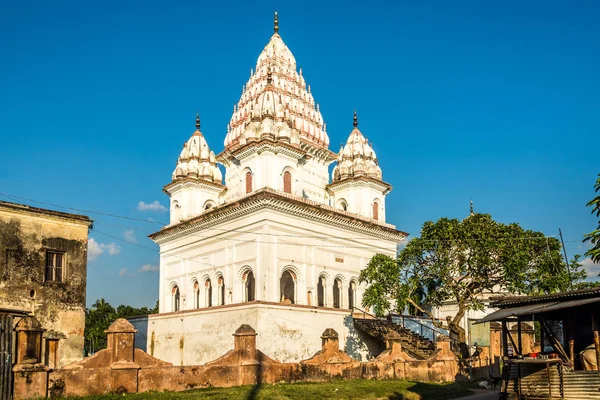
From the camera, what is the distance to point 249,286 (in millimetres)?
35250

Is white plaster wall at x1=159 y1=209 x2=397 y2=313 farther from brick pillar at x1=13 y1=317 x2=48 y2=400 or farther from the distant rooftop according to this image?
brick pillar at x1=13 y1=317 x2=48 y2=400

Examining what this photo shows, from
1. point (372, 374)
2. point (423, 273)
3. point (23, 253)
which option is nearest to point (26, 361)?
point (23, 253)

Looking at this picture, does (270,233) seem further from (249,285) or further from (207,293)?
(207,293)

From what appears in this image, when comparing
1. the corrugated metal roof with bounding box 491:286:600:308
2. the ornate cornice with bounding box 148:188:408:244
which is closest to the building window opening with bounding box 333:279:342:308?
the ornate cornice with bounding box 148:188:408:244

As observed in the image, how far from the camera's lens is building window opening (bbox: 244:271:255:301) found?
33250 mm

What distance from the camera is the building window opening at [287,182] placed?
34.3 meters

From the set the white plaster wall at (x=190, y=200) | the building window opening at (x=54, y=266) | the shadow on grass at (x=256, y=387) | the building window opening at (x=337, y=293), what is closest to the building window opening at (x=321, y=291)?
the building window opening at (x=337, y=293)

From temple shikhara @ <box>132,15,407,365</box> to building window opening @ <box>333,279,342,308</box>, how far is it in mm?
67

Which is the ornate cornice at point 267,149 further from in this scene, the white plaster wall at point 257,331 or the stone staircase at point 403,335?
the stone staircase at point 403,335

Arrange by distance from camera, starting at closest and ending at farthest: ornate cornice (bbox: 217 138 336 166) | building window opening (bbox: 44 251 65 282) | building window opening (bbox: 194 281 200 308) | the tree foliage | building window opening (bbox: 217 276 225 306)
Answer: building window opening (bbox: 44 251 65 282), ornate cornice (bbox: 217 138 336 166), building window opening (bbox: 217 276 225 306), building window opening (bbox: 194 281 200 308), the tree foliage

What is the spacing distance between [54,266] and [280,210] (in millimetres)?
10918

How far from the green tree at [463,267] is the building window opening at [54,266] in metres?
13.6

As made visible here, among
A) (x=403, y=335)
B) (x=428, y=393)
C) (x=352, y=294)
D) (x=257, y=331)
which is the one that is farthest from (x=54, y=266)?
(x=403, y=335)

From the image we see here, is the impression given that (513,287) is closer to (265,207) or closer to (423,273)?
(423,273)
